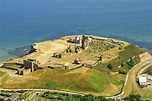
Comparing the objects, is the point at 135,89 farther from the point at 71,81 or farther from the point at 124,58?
the point at 124,58

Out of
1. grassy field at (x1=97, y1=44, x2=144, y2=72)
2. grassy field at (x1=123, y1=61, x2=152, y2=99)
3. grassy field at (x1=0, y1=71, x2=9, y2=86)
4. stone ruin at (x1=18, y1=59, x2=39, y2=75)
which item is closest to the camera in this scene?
grassy field at (x1=123, y1=61, x2=152, y2=99)

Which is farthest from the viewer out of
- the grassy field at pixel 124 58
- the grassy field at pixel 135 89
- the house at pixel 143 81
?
the grassy field at pixel 124 58

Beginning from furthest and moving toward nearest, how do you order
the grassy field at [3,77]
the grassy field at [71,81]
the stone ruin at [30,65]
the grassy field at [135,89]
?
the stone ruin at [30,65] → the grassy field at [3,77] → the grassy field at [135,89] → the grassy field at [71,81]

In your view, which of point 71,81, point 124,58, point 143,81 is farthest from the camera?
point 124,58

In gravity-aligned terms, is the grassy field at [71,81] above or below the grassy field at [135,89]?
above

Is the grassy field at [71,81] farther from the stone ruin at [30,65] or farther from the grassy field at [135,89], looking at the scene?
the stone ruin at [30,65]

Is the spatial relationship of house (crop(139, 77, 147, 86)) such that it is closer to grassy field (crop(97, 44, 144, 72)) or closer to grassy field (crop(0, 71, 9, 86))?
grassy field (crop(97, 44, 144, 72))

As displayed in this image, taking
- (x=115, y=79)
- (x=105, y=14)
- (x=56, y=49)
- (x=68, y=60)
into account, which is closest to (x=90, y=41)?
(x=56, y=49)

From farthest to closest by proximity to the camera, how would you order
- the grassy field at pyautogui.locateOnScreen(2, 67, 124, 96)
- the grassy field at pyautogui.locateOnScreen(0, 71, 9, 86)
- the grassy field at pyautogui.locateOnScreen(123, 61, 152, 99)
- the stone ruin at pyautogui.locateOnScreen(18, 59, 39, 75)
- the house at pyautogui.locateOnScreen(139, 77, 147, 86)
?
1. the stone ruin at pyautogui.locateOnScreen(18, 59, 39, 75)
2. the house at pyautogui.locateOnScreen(139, 77, 147, 86)
3. the grassy field at pyautogui.locateOnScreen(0, 71, 9, 86)
4. the grassy field at pyautogui.locateOnScreen(123, 61, 152, 99)
5. the grassy field at pyautogui.locateOnScreen(2, 67, 124, 96)

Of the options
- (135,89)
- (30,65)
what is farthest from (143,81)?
(30,65)

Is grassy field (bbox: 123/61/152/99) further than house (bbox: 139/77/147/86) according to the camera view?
No

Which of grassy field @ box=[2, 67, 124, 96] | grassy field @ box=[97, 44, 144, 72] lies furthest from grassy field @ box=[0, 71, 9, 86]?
grassy field @ box=[97, 44, 144, 72]

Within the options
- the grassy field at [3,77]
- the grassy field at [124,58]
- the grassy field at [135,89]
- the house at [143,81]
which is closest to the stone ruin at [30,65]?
the grassy field at [3,77]
